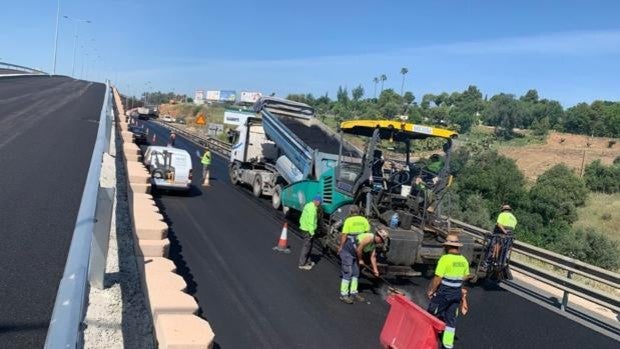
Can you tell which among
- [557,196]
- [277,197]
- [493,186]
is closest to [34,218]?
[277,197]

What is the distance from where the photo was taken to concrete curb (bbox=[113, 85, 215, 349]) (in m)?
4.04

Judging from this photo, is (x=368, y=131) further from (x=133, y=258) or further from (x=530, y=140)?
(x=530, y=140)

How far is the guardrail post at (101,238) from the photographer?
16.8ft

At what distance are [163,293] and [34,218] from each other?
331cm

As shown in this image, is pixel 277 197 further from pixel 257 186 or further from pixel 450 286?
pixel 450 286

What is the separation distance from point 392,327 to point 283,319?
1672 mm

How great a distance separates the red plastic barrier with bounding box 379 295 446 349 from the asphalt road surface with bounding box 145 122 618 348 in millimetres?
543

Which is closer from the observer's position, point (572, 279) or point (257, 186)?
point (572, 279)

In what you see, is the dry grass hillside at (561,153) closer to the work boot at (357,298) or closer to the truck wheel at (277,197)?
the truck wheel at (277,197)

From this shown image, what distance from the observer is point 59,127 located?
17203 mm

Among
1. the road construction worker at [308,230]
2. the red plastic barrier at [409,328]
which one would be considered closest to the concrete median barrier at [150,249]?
the red plastic barrier at [409,328]

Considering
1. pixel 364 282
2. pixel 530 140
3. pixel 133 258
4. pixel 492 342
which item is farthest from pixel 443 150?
pixel 530 140

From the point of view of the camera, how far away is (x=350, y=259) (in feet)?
30.1

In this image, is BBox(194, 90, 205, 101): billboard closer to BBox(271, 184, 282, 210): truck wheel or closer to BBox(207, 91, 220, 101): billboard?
BBox(207, 91, 220, 101): billboard
